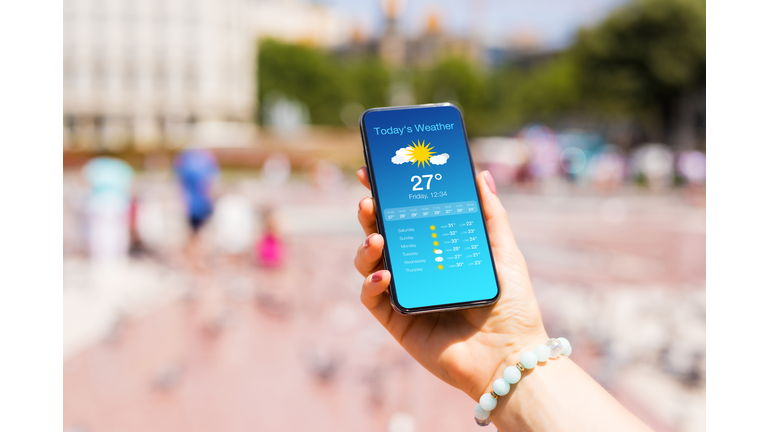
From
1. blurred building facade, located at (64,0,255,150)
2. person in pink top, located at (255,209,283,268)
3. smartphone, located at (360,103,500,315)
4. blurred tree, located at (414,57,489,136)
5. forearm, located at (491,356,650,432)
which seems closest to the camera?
forearm, located at (491,356,650,432)

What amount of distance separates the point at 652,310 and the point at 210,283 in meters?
5.47

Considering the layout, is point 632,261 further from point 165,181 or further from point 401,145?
point 165,181

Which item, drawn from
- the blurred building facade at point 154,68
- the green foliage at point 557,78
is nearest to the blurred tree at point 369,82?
the green foliage at point 557,78

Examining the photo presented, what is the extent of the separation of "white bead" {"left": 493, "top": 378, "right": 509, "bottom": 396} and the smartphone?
0.22 metres

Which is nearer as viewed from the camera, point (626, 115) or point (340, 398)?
point (340, 398)

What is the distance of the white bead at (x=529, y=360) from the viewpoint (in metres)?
1.65

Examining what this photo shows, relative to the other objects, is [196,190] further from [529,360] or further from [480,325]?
[529,360]

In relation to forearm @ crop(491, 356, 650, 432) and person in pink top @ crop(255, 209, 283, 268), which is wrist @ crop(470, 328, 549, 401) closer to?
forearm @ crop(491, 356, 650, 432)

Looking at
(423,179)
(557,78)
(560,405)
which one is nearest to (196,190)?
(423,179)

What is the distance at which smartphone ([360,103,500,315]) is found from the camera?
1.75m

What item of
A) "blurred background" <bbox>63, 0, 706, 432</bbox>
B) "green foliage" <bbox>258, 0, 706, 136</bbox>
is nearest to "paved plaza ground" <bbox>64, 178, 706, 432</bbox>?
"blurred background" <bbox>63, 0, 706, 432</bbox>

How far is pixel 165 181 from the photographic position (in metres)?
23.8

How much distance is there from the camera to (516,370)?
5.41 feet
